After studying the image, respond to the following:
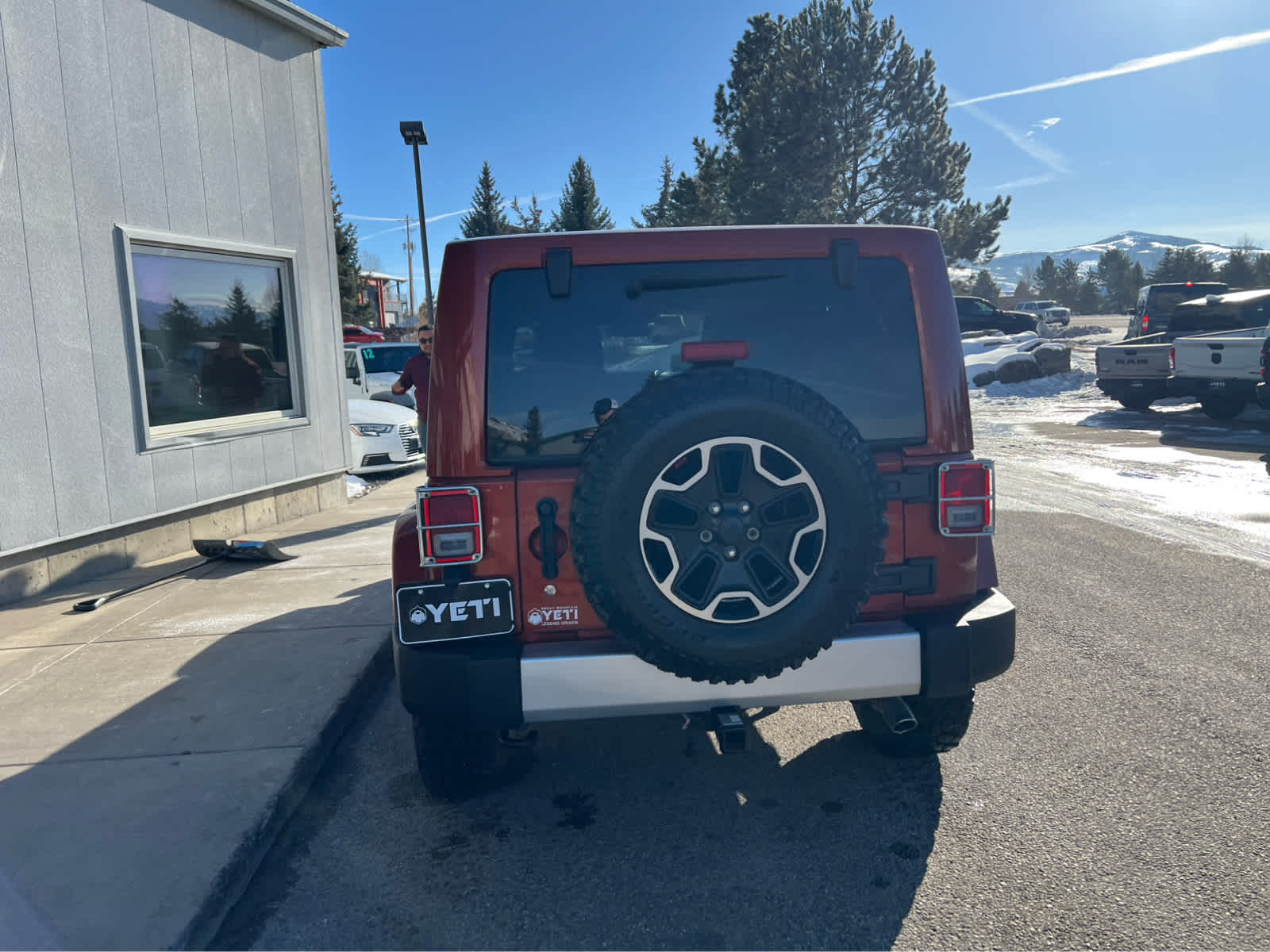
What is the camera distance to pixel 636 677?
9.23 feet

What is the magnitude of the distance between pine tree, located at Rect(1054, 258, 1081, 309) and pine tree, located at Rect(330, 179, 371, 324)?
57.0m

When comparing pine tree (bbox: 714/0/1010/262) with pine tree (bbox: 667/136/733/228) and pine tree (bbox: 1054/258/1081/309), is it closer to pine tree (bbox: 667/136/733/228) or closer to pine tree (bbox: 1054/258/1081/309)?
pine tree (bbox: 667/136/733/228)

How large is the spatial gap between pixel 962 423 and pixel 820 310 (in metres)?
0.62

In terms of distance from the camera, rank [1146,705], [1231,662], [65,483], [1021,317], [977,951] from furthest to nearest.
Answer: [1021,317]
[65,483]
[1231,662]
[1146,705]
[977,951]

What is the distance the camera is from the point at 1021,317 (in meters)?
31.9

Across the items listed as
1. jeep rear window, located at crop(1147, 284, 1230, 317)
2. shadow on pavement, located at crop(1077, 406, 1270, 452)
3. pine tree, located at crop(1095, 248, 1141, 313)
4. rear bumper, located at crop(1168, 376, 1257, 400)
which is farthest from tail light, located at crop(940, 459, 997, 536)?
pine tree, located at crop(1095, 248, 1141, 313)

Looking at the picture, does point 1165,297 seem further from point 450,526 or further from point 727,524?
point 450,526

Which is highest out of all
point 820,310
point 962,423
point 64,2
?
point 64,2

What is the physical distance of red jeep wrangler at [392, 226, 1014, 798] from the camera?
2.66 metres

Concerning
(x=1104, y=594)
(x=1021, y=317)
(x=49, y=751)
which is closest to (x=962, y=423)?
(x=1104, y=594)

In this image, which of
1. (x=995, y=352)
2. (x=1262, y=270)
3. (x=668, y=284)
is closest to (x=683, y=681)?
(x=668, y=284)

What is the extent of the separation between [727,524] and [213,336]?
6.84 meters

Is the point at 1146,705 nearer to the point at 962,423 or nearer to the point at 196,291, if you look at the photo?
the point at 962,423

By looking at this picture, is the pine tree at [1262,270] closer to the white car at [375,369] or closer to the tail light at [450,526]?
the white car at [375,369]
